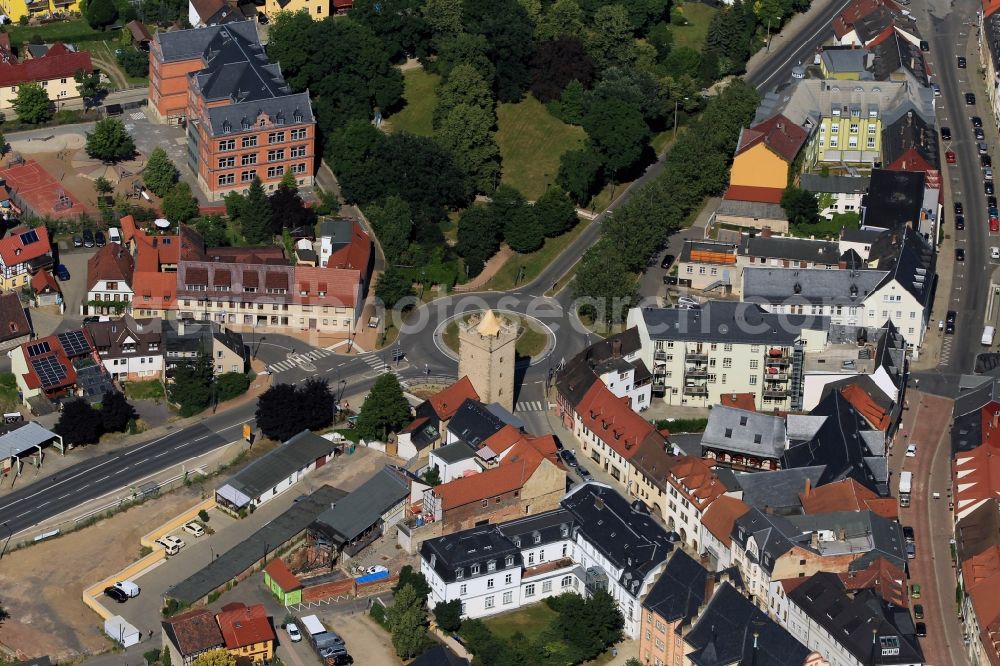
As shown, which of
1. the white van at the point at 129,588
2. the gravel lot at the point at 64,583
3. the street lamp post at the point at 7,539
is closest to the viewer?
the gravel lot at the point at 64,583

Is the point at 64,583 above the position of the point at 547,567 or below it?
below

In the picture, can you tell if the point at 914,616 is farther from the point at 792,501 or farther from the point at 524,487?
the point at 524,487

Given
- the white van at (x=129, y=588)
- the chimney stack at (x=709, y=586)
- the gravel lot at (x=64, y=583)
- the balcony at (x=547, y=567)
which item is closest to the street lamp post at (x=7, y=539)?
the gravel lot at (x=64, y=583)

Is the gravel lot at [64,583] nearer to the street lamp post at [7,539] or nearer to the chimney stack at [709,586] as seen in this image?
the street lamp post at [7,539]

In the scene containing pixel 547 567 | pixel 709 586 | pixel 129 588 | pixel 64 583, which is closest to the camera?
pixel 709 586

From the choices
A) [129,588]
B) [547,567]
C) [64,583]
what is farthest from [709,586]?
[64,583]

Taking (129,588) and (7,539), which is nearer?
(129,588)

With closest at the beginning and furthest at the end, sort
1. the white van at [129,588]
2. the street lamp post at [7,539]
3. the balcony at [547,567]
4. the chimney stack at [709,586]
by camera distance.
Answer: the chimney stack at [709,586] → the white van at [129,588] → the balcony at [547,567] → the street lamp post at [7,539]

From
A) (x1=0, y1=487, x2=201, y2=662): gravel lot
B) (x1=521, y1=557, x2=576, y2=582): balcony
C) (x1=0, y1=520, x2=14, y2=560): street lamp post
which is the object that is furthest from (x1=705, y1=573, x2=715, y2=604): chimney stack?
(x1=0, y1=520, x2=14, y2=560): street lamp post

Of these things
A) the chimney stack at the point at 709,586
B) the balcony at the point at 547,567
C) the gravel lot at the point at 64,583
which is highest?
the chimney stack at the point at 709,586

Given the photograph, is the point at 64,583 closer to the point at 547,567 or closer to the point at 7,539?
the point at 7,539

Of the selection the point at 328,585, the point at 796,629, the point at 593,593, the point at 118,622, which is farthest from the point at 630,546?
the point at 118,622

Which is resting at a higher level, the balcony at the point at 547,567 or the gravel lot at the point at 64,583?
the balcony at the point at 547,567
